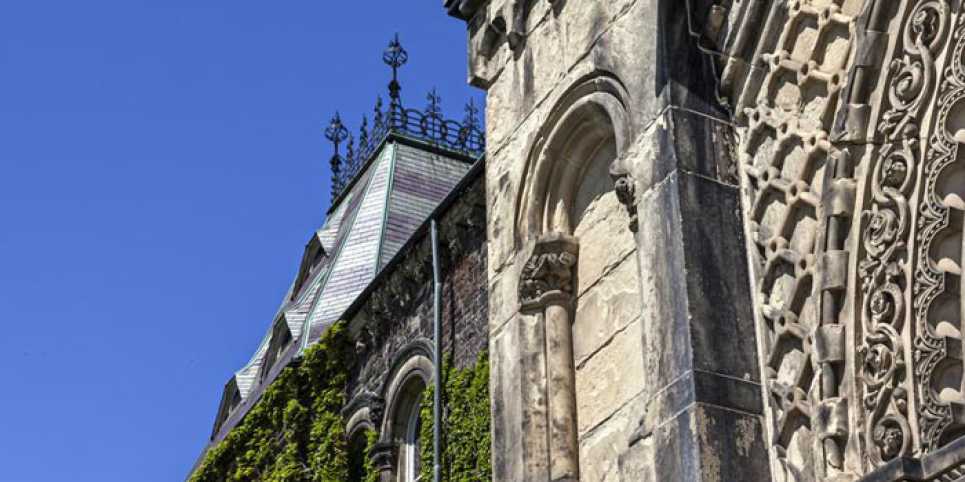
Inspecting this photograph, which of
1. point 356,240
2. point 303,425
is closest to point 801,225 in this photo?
point 303,425

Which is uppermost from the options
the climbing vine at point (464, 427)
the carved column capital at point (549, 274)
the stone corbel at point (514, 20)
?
the stone corbel at point (514, 20)

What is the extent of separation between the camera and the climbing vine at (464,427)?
14.5 m

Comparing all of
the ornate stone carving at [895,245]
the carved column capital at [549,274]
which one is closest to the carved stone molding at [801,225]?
the ornate stone carving at [895,245]

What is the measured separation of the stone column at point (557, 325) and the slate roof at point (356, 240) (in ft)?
38.7

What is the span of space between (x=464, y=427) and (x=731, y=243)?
674 cm

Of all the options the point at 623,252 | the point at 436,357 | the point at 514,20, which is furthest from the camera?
the point at 436,357

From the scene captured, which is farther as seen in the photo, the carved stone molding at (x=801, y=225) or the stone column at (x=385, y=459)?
the stone column at (x=385, y=459)

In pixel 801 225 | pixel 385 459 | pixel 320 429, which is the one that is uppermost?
pixel 320 429

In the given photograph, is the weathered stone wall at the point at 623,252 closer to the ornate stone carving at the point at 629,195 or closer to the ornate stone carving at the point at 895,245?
the ornate stone carving at the point at 629,195

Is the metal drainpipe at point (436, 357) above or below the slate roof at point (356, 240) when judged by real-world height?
below

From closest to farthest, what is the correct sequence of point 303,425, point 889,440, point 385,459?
point 889,440, point 385,459, point 303,425

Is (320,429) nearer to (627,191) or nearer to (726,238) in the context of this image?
(627,191)

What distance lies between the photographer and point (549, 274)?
9.80m

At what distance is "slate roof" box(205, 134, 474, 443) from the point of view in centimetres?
2311
